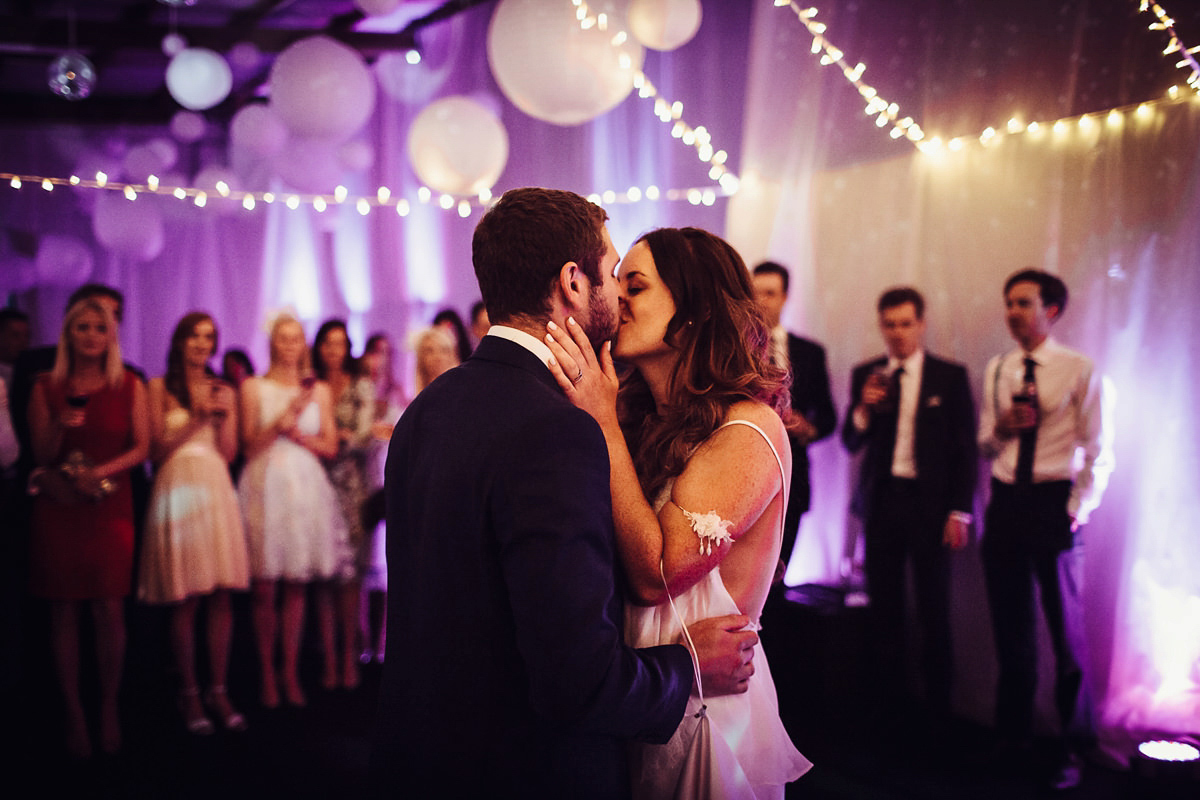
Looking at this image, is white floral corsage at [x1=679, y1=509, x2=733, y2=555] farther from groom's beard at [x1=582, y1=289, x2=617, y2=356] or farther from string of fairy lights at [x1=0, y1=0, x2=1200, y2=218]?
string of fairy lights at [x1=0, y1=0, x2=1200, y2=218]

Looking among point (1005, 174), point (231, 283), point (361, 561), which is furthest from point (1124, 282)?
point (231, 283)

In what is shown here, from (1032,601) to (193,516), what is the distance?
353 cm

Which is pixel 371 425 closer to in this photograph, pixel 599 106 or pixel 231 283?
pixel 599 106

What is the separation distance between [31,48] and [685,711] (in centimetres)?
790

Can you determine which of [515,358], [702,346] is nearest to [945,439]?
[702,346]

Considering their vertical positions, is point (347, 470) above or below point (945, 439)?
below

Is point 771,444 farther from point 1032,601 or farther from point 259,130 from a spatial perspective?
point 259,130

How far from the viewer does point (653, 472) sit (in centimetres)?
175

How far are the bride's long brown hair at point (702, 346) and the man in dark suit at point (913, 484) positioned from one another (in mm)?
2272

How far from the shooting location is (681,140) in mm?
5312

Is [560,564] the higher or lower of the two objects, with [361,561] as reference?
higher

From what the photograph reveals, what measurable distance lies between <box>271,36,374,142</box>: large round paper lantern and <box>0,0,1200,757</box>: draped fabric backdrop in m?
1.36

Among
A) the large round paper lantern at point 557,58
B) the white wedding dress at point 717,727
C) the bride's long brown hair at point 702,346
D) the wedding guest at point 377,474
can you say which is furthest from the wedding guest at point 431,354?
the white wedding dress at point 717,727

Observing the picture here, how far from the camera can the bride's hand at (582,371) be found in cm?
141
